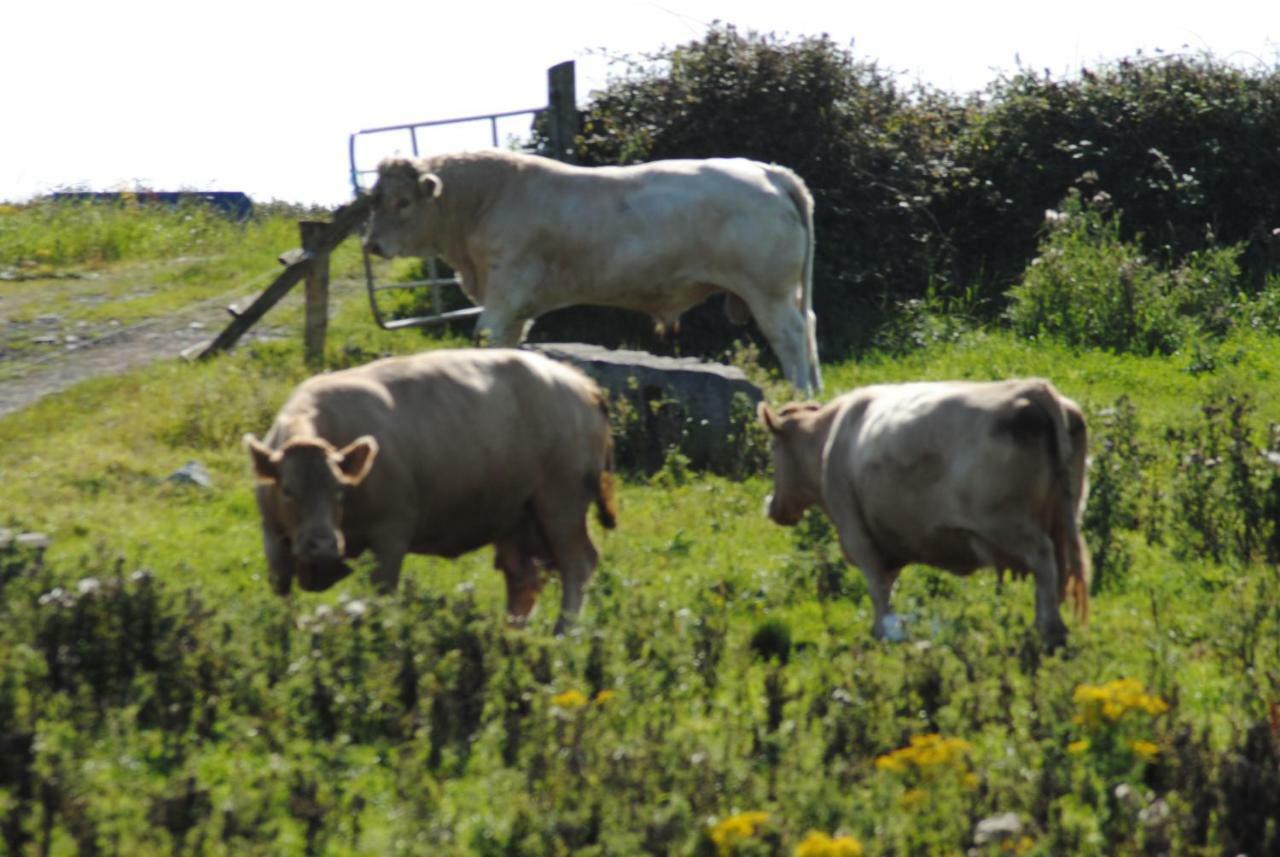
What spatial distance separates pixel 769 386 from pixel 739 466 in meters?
1.65

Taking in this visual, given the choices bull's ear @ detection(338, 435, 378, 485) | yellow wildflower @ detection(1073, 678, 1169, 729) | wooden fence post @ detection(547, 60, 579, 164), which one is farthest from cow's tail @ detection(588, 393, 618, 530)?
wooden fence post @ detection(547, 60, 579, 164)

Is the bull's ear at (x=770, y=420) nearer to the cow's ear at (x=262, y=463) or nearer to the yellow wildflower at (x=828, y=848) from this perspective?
the cow's ear at (x=262, y=463)

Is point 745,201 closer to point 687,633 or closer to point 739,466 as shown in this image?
point 739,466

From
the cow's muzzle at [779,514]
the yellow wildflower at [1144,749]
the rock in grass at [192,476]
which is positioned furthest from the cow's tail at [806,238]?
the yellow wildflower at [1144,749]

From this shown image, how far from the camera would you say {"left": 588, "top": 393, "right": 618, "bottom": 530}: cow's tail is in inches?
422

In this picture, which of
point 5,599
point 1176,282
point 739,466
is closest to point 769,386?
point 739,466

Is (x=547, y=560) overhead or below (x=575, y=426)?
below

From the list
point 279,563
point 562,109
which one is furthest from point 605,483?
point 562,109

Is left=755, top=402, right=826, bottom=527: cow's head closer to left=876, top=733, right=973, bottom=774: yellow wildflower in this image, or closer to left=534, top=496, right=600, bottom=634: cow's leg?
left=534, top=496, right=600, bottom=634: cow's leg

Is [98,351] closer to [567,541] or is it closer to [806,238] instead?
[806,238]

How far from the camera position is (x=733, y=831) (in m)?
6.62

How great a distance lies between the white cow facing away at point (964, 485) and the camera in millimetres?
9508

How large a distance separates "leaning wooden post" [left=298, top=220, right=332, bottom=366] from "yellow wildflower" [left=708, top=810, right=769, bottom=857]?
1100cm

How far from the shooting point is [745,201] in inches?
680
